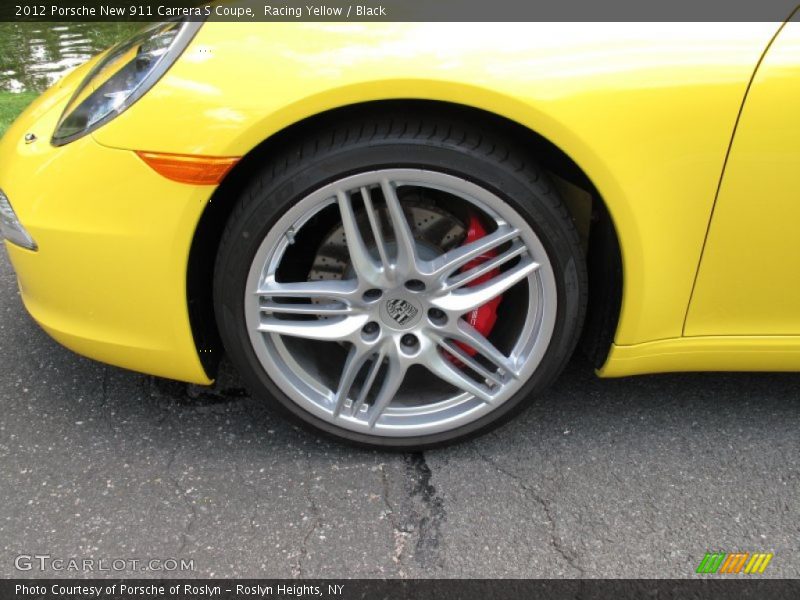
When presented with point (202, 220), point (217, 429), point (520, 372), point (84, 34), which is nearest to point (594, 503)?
point (520, 372)

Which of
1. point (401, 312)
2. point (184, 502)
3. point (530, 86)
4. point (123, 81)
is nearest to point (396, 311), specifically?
point (401, 312)

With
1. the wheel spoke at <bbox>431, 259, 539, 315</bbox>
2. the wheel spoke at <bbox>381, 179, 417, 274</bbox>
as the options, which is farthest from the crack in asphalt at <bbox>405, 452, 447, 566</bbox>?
the wheel spoke at <bbox>381, 179, 417, 274</bbox>

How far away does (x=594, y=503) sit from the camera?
1.86 m

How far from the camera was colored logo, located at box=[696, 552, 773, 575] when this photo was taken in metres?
1.70

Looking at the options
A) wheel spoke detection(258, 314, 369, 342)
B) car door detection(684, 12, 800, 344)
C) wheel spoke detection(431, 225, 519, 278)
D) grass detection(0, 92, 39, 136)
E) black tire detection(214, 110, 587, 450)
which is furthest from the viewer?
grass detection(0, 92, 39, 136)

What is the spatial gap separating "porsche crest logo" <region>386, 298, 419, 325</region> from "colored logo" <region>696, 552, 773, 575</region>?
920 millimetres

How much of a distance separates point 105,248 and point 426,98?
0.84m

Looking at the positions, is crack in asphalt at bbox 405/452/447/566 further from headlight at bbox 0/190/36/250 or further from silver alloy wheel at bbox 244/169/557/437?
headlight at bbox 0/190/36/250

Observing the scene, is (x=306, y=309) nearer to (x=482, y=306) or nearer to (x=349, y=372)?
(x=349, y=372)

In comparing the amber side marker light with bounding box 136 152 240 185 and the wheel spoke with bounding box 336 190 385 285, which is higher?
the amber side marker light with bounding box 136 152 240 185

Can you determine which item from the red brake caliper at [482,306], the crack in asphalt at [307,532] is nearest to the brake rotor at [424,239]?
the red brake caliper at [482,306]

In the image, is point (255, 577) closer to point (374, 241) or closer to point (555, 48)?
point (374, 241)

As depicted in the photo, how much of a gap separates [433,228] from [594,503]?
32.9 inches

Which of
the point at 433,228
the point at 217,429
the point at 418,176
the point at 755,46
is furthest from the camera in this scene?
the point at 217,429
